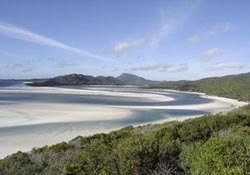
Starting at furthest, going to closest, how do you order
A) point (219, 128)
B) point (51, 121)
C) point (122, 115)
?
point (122, 115), point (51, 121), point (219, 128)

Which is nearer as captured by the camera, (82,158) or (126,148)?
(126,148)

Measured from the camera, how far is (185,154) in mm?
9938

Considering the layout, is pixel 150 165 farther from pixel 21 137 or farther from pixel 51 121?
pixel 51 121

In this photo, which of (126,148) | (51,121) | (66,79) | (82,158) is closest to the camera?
(126,148)

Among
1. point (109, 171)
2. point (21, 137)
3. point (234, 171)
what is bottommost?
point (21, 137)

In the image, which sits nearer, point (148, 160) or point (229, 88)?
point (148, 160)

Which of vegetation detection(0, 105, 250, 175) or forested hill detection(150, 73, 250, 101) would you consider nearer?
vegetation detection(0, 105, 250, 175)

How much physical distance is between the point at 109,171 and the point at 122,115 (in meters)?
29.1

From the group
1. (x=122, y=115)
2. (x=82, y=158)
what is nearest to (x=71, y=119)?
(x=122, y=115)

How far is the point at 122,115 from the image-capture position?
37.4m

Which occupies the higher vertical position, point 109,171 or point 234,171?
point 234,171

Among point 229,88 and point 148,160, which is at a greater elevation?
point 229,88

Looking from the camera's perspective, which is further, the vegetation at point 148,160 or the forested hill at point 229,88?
the forested hill at point 229,88

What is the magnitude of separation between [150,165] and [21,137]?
1706cm
